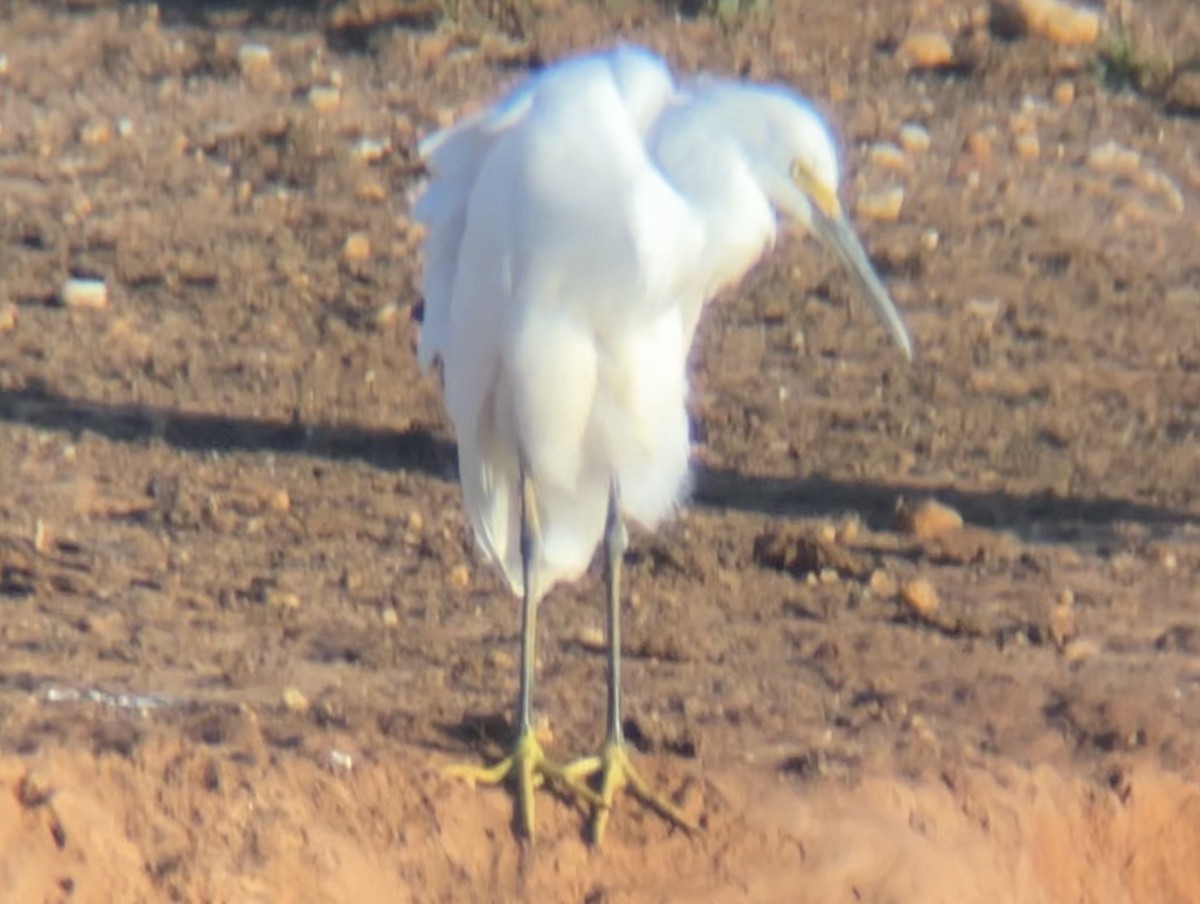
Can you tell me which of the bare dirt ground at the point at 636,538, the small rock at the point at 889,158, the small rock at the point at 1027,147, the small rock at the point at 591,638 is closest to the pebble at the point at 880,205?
the bare dirt ground at the point at 636,538

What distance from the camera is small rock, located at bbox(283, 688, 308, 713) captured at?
545 centimetres

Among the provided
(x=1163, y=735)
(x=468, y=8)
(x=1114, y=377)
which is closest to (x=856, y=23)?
(x=468, y=8)

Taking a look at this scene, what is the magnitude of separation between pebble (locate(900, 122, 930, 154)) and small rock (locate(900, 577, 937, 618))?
11.0 feet

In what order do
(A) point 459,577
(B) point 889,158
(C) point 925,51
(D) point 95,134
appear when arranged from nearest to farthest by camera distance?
(A) point 459,577 < (B) point 889,158 < (D) point 95,134 < (C) point 925,51

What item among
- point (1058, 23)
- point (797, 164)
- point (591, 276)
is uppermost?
point (797, 164)

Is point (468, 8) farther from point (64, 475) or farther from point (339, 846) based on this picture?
point (339, 846)

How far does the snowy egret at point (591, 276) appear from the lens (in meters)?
5.08

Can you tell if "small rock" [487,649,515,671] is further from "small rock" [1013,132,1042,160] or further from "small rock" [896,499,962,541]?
"small rock" [1013,132,1042,160]

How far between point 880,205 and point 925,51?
144 centimetres

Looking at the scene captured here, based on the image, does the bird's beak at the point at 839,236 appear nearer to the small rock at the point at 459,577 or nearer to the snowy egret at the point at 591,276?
the snowy egret at the point at 591,276

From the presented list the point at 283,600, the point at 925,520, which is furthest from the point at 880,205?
the point at 283,600

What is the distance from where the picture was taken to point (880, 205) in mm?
9133

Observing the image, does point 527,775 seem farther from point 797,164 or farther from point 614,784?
point 797,164

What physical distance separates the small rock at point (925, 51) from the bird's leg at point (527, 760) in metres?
5.30
